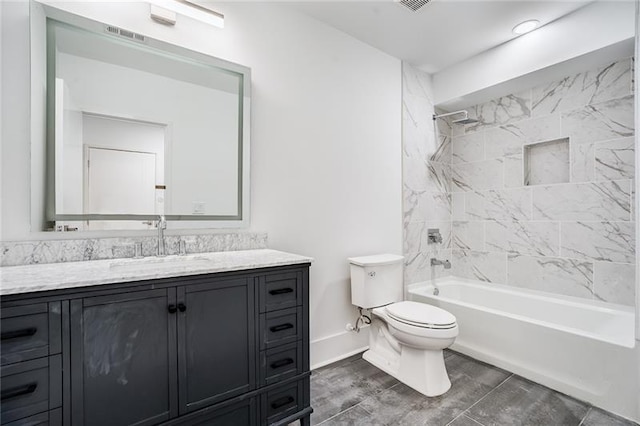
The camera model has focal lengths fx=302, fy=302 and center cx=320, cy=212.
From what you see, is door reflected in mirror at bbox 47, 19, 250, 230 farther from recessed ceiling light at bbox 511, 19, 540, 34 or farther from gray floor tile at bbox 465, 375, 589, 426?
recessed ceiling light at bbox 511, 19, 540, 34

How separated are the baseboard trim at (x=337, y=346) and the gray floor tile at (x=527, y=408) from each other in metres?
0.94

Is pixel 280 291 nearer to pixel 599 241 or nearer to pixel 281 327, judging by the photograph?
pixel 281 327

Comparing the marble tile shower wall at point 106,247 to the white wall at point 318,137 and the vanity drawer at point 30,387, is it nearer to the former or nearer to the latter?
the white wall at point 318,137

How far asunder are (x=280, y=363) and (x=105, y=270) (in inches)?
34.4

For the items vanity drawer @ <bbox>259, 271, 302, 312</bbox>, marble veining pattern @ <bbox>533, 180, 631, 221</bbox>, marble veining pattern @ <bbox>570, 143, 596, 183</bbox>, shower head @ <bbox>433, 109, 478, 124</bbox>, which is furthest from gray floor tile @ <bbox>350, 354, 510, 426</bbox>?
shower head @ <bbox>433, 109, 478, 124</bbox>

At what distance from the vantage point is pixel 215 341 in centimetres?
129

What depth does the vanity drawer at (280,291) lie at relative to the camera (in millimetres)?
1430

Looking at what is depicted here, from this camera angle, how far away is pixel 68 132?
1464 mm

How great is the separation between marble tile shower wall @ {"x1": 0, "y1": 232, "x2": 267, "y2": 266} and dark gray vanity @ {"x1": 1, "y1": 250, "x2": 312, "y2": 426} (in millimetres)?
123

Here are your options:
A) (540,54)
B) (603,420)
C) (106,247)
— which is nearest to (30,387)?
(106,247)

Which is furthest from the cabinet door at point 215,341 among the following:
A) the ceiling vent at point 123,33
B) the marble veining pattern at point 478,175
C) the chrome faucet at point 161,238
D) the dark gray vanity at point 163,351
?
the marble veining pattern at point 478,175

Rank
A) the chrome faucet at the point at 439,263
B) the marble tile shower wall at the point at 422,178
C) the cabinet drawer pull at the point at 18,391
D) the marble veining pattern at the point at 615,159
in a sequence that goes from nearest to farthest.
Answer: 1. the cabinet drawer pull at the point at 18,391
2. the marble veining pattern at the point at 615,159
3. the marble tile shower wall at the point at 422,178
4. the chrome faucet at the point at 439,263

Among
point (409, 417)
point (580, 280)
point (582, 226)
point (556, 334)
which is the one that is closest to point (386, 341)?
point (409, 417)

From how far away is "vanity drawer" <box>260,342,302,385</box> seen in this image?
4.67 feet
